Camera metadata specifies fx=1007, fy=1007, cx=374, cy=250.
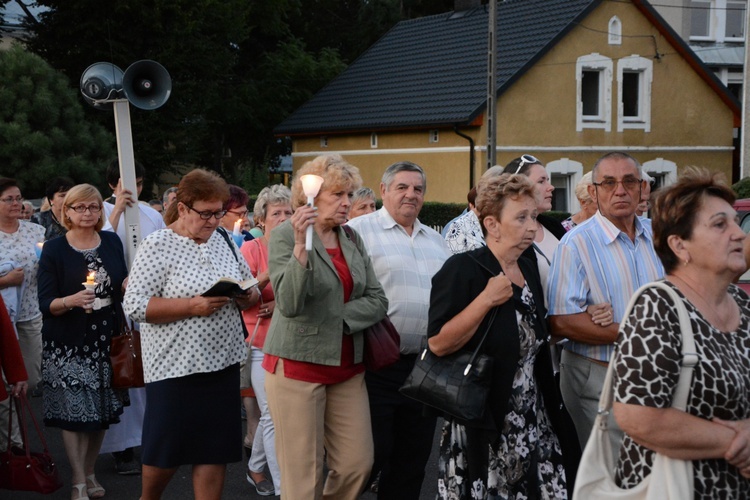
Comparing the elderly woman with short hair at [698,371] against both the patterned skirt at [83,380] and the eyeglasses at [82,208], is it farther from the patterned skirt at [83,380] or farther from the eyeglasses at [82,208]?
the eyeglasses at [82,208]

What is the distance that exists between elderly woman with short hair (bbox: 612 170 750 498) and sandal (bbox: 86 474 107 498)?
4626 mm

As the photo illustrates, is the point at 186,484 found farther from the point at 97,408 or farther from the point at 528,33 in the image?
the point at 528,33

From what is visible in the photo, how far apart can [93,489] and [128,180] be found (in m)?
2.27

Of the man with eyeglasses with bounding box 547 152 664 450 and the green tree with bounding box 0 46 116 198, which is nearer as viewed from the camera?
the man with eyeglasses with bounding box 547 152 664 450

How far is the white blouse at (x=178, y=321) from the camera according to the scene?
534 cm

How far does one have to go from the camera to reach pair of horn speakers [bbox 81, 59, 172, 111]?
7914 mm

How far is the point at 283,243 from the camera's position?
5062mm

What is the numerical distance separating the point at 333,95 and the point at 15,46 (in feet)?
46.8

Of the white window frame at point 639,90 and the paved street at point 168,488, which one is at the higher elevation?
the white window frame at point 639,90

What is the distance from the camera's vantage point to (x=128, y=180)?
24.9 ft

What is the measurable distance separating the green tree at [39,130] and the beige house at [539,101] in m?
11.2

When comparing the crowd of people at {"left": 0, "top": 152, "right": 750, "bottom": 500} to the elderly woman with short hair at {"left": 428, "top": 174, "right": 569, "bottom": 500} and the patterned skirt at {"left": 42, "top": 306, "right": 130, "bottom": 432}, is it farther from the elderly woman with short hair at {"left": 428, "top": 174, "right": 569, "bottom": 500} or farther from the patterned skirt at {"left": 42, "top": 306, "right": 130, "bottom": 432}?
the patterned skirt at {"left": 42, "top": 306, "right": 130, "bottom": 432}

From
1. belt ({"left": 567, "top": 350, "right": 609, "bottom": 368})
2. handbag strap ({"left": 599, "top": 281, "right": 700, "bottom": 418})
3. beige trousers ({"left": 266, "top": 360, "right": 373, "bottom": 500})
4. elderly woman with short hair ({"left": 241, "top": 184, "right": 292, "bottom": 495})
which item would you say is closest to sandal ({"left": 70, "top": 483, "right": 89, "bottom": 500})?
elderly woman with short hair ({"left": 241, "top": 184, "right": 292, "bottom": 495})

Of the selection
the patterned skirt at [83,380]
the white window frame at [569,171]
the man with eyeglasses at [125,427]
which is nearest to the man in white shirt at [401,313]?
the patterned skirt at [83,380]
